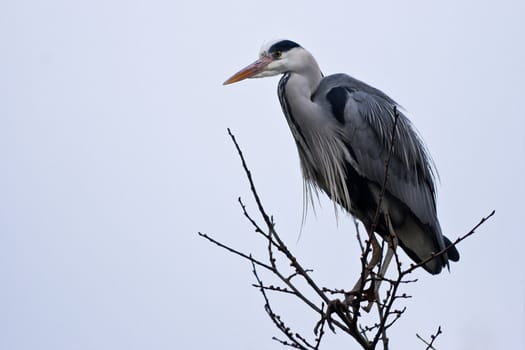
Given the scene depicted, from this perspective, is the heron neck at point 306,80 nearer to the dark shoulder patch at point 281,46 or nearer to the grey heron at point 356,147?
the grey heron at point 356,147

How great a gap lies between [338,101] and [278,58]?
444 mm

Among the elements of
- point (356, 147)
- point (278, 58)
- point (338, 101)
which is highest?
point (278, 58)

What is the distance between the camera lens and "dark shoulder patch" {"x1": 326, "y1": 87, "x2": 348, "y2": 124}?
4.68m

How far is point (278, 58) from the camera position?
15.6 feet

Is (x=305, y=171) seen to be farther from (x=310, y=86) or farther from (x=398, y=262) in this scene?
(x=398, y=262)

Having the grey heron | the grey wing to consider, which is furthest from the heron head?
the grey wing

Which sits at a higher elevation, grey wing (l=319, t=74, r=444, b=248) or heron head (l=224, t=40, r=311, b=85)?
heron head (l=224, t=40, r=311, b=85)

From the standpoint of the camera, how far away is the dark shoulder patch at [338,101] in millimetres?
4680

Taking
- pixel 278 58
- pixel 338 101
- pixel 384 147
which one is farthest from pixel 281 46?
pixel 384 147

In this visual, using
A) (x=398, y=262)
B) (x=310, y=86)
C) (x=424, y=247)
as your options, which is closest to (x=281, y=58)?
(x=310, y=86)

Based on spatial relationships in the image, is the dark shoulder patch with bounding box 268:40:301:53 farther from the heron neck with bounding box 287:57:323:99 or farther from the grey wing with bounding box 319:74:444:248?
the grey wing with bounding box 319:74:444:248

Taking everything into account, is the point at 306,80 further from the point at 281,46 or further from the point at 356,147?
the point at 356,147

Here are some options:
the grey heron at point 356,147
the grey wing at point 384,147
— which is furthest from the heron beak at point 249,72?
the grey wing at point 384,147

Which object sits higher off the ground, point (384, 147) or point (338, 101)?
point (338, 101)
